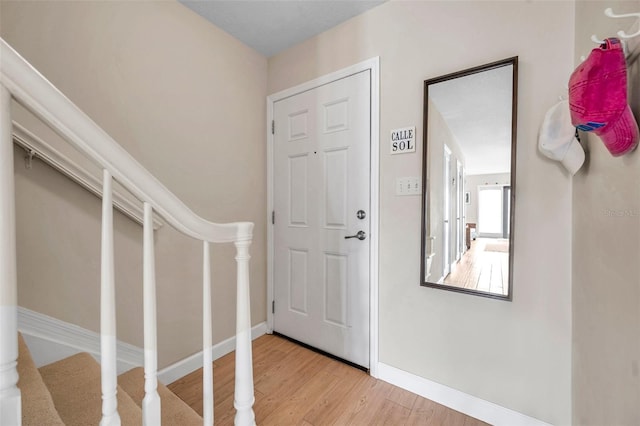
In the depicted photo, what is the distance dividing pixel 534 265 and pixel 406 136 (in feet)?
3.17

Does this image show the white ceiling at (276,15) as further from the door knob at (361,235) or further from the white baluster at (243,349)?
the white baluster at (243,349)

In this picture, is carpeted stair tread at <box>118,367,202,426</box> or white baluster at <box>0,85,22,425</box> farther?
carpeted stair tread at <box>118,367,202,426</box>

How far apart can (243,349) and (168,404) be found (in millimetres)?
529

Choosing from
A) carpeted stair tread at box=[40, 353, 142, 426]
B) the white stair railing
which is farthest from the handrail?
carpeted stair tread at box=[40, 353, 142, 426]

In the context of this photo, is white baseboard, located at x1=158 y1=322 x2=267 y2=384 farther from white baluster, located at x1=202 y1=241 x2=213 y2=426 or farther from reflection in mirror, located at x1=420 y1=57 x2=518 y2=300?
reflection in mirror, located at x1=420 y1=57 x2=518 y2=300

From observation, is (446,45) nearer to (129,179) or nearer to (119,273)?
(129,179)

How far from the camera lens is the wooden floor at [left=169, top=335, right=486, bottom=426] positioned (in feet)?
4.66

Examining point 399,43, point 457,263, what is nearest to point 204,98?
point 399,43

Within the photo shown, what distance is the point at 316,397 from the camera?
5.15 feet

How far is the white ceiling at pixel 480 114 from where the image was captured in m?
1.36

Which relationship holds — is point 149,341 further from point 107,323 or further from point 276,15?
point 276,15

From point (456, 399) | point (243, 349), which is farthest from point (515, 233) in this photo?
point (243, 349)

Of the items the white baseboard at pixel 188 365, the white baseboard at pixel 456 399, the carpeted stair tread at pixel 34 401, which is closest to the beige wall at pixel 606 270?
the white baseboard at pixel 456 399

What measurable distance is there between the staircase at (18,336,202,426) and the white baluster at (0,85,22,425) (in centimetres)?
29
